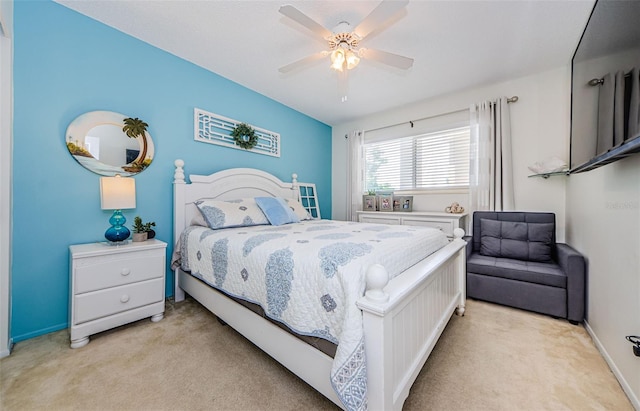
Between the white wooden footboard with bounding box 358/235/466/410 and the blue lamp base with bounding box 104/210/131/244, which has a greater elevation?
the blue lamp base with bounding box 104/210/131/244

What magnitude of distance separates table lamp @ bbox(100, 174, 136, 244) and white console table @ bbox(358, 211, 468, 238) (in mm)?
3032

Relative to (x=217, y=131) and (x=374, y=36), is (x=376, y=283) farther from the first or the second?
(x=217, y=131)

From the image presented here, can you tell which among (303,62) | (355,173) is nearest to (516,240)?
(355,173)

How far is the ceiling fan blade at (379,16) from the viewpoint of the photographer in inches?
57.7

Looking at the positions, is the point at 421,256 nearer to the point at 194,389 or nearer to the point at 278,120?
the point at 194,389

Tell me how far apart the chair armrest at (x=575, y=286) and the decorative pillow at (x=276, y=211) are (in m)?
2.58

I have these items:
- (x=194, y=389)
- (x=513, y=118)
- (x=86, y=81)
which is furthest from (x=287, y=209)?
(x=513, y=118)

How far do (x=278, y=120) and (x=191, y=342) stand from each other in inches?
121

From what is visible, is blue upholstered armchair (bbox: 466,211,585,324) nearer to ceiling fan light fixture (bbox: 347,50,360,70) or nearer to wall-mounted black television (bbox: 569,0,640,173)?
wall-mounted black television (bbox: 569,0,640,173)

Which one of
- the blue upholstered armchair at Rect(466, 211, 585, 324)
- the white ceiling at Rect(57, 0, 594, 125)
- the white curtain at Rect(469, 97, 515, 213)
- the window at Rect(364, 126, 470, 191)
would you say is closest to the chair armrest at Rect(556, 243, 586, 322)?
the blue upholstered armchair at Rect(466, 211, 585, 324)

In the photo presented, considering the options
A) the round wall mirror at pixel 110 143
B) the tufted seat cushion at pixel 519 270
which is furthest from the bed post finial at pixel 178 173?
the tufted seat cushion at pixel 519 270

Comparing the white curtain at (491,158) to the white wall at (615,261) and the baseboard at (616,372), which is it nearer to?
the white wall at (615,261)

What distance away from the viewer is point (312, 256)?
126cm

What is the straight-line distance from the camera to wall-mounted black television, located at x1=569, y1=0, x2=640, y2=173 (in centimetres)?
117
